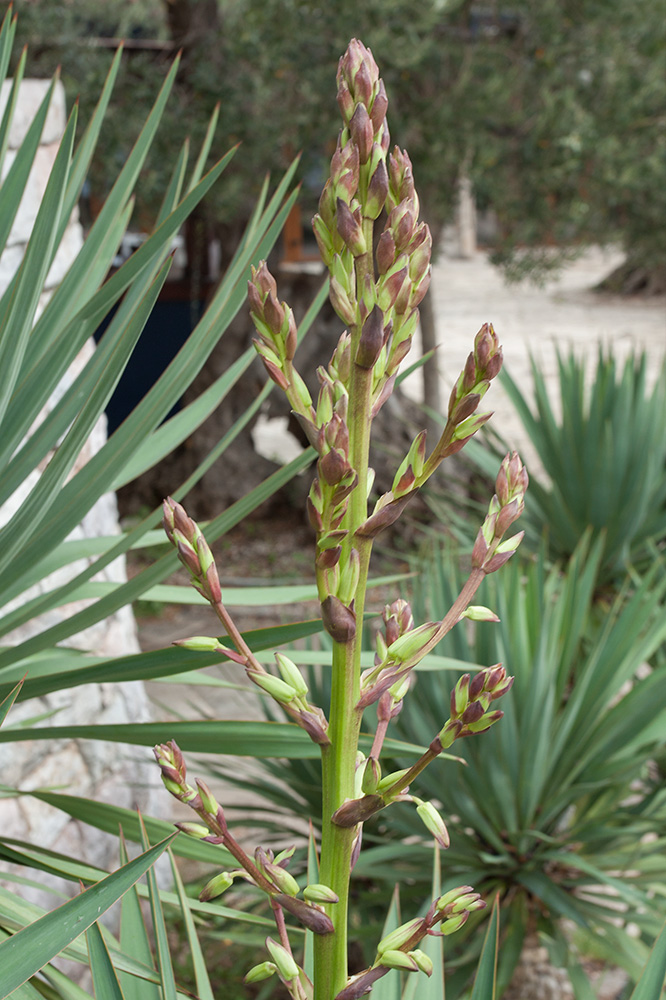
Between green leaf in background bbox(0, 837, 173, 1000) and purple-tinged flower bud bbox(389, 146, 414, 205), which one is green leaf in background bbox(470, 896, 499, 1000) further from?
purple-tinged flower bud bbox(389, 146, 414, 205)

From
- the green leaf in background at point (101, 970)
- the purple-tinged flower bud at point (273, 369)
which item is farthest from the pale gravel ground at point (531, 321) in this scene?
the purple-tinged flower bud at point (273, 369)

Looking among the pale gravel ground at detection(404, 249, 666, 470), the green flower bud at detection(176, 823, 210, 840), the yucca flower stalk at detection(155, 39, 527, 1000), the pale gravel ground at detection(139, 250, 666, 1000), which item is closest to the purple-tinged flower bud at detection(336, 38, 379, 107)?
the yucca flower stalk at detection(155, 39, 527, 1000)

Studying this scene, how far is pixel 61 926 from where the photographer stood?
69 cm

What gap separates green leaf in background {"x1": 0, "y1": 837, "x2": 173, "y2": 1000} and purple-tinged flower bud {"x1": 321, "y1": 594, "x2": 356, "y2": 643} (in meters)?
0.24

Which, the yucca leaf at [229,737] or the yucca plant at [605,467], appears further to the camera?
the yucca plant at [605,467]

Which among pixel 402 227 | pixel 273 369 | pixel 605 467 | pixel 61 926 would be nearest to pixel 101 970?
pixel 61 926

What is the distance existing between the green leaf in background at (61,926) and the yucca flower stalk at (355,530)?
4.5 inches

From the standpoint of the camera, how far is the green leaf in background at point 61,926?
68cm

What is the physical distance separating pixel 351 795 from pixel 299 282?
633 centimetres

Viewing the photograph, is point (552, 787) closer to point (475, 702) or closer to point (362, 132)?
point (475, 702)

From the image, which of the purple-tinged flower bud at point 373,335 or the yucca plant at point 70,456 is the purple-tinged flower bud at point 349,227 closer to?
the purple-tinged flower bud at point 373,335

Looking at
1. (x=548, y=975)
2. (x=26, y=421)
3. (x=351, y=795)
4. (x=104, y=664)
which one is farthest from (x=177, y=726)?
(x=548, y=975)

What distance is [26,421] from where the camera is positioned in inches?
47.9

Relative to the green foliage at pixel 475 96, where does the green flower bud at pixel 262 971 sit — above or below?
below
